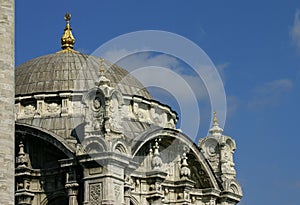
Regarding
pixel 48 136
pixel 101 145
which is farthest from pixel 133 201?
pixel 48 136

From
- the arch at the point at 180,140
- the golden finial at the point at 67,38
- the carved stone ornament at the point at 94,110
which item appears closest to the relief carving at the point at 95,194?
the carved stone ornament at the point at 94,110

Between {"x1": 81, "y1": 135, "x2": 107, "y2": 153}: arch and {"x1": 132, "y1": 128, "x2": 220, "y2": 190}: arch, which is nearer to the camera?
{"x1": 81, "y1": 135, "x2": 107, "y2": 153}: arch

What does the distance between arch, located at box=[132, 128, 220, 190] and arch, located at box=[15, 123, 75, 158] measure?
127 inches

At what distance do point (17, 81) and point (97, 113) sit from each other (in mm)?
9001

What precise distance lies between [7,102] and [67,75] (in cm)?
1619

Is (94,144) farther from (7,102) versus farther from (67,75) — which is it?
(7,102)

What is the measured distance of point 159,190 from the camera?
164ft

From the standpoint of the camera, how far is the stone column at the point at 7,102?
3619 centimetres

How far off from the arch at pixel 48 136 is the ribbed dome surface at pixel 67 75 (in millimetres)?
4303

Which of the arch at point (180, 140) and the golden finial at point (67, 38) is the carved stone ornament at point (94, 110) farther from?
the golden finial at point (67, 38)

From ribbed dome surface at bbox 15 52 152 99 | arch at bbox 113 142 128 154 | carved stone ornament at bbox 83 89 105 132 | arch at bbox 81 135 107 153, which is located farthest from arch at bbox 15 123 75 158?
ribbed dome surface at bbox 15 52 152 99

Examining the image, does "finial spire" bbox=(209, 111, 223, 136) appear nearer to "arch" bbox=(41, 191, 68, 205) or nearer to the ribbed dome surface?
the ribbed dome surface

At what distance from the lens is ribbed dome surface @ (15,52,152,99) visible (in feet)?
171

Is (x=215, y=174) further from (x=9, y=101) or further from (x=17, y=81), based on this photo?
(x=9, y=101)
